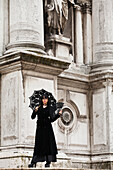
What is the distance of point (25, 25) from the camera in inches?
569

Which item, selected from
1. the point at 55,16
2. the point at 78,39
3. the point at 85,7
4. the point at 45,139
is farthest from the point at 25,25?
the point at 45,139

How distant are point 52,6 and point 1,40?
201cm

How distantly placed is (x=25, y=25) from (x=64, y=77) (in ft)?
7.12

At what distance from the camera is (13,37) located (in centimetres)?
1452

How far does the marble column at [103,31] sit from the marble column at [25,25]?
2642 mm

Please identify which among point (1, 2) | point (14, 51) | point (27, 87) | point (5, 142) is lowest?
point (5, 142)

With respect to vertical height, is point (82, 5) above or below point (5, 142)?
above

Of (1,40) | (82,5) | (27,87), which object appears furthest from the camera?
(82,5)

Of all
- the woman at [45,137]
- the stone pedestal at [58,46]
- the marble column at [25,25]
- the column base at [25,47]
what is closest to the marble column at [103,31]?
the stone pedestal at [58,46]

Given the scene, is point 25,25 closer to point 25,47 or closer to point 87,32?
point 25,47

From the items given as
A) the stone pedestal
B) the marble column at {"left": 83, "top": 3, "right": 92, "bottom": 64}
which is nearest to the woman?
the stone pedestal

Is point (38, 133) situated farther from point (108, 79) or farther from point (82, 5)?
point (82, 5)

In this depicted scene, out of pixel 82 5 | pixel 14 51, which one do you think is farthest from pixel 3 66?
pixel 82 5

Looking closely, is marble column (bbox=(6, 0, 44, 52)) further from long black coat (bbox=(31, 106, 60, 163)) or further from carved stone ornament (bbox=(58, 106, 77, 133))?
long black coat (bbox=(31, 106, 60, 163))
